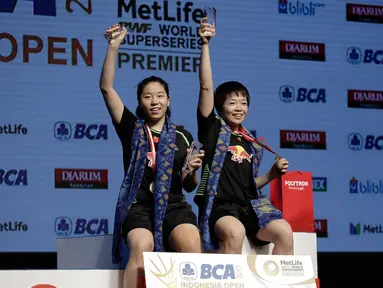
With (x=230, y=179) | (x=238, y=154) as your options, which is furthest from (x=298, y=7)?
(x=230, y=179)

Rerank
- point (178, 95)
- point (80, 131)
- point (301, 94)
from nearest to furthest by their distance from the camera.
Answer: point (80, 131)
point (178, 95)
point (301, 94)

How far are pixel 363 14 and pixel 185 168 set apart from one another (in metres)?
3.32

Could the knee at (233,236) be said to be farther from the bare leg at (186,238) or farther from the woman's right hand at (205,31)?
the woman's right hand at (205,31)

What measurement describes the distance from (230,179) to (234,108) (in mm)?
381

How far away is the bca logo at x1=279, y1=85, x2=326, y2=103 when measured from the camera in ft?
21.4

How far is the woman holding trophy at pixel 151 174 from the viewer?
4074 mm

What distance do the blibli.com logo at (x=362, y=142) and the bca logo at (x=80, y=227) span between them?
202 centimetres

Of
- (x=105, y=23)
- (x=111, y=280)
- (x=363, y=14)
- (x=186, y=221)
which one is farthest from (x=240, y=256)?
(x=363, y=14)

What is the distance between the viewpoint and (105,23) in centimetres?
619

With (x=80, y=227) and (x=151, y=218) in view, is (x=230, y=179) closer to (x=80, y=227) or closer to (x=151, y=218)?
(x=151, y=218)

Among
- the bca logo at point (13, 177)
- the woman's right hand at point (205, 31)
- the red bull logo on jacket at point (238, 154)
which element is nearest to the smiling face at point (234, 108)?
the red bull logo on jacket at point (238, 154)

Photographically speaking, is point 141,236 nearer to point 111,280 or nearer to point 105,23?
point 111,280

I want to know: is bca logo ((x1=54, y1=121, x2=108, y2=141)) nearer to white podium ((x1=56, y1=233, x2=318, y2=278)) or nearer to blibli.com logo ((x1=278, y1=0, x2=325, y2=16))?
white podium ((x1=56, y1=233, x2=318, y2=278))

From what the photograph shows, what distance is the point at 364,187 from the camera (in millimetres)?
6617
